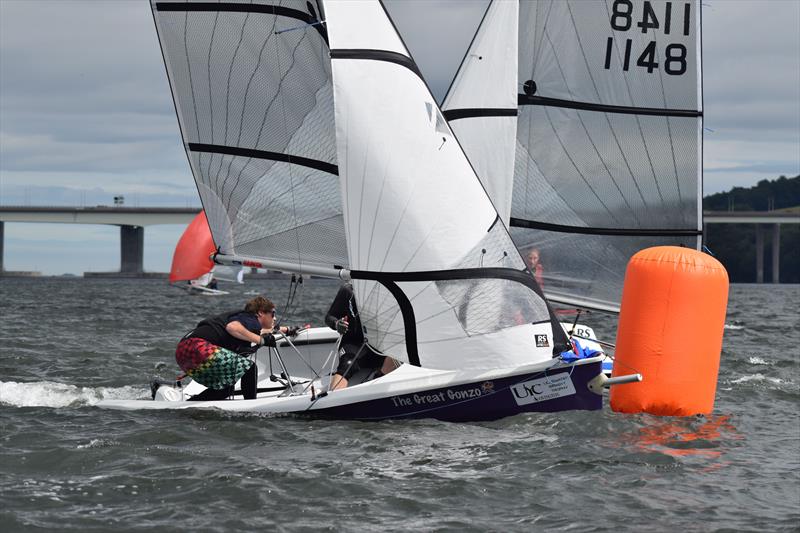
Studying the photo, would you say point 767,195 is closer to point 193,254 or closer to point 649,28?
point 193,254

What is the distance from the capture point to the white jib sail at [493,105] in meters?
12.8

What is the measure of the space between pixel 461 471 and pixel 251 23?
5.43 metres

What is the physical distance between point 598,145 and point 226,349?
5.48 m

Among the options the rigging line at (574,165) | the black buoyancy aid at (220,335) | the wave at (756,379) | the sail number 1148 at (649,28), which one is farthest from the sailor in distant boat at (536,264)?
the black buoyancy aid at (220,335)

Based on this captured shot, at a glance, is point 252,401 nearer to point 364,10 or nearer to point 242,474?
point 242,474

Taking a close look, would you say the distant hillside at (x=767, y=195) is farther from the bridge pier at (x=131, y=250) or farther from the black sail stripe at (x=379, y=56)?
the black sail stripe at (x=379, y=56)

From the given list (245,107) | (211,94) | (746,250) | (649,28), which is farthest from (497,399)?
(746,250)

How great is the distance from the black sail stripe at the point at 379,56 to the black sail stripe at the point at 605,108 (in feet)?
10.9

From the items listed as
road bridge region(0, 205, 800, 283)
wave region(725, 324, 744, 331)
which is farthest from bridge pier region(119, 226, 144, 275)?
wave region(725, 324, 744, 331)

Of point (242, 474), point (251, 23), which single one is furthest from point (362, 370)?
point (251, 23)

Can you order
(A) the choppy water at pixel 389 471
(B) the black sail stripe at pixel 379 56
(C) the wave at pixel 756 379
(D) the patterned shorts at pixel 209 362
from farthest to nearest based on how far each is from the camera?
(C) the wave at pixel 756 379
(D) the patterned shorts at pixel 209 362
(B) the black sail stripe at pixel 379 56
(A) the choppy water at pixel 389 471

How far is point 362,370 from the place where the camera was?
36.3 ft

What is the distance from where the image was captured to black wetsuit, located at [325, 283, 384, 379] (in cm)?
1088

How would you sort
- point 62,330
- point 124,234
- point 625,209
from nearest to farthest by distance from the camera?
point 625,209 → point 62,330 → point 124,234
